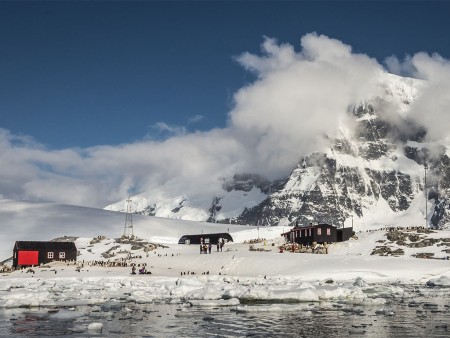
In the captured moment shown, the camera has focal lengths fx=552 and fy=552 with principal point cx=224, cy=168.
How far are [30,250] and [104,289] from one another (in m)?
49.5

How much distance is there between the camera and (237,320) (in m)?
27.1

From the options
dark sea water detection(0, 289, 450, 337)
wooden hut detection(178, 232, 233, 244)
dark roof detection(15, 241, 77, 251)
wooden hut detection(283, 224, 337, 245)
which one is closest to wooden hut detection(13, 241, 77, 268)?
dark roof detection(15, 241, 77, 251)

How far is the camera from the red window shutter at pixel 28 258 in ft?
284

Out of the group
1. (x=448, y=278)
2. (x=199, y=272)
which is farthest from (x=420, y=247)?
(x=199, y=272)

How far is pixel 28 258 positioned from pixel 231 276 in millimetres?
43889

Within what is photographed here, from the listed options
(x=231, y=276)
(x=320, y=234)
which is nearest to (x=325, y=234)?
(x=320, y=234)

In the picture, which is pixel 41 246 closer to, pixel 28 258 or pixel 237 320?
pixel 28 258

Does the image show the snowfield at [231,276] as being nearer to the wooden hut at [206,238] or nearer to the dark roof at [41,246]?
the dark roof at [41,246]

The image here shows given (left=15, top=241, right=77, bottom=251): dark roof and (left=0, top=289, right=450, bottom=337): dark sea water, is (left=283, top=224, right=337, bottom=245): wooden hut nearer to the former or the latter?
(left=15, top=241, right=77, bottom=251): dark roof

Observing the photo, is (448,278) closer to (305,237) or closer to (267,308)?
(267,308)

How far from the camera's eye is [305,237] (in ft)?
324

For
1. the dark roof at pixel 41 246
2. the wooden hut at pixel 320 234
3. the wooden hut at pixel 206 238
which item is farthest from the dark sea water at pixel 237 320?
the wooden hut at pixel 206 238

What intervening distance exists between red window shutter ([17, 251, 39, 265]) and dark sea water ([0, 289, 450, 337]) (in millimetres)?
58641

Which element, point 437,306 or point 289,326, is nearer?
point 289,326
